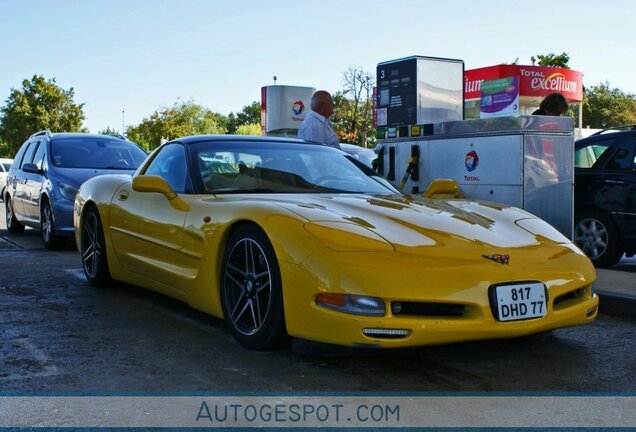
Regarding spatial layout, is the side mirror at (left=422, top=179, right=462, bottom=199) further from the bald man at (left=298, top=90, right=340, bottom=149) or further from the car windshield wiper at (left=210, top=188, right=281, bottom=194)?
the bald man at (left=298, top=90, right=340, bottom=149)

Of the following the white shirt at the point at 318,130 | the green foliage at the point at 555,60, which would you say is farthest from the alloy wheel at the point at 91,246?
the green foliage at the point at 555,60

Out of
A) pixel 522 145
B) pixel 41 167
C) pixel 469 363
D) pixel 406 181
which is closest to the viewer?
pixel 469 363

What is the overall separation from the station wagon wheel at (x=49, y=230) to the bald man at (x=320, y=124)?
11.1 ft

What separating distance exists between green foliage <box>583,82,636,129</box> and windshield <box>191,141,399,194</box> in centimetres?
5313

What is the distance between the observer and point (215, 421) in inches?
124

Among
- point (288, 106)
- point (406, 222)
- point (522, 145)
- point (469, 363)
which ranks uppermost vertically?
point (288, 106)

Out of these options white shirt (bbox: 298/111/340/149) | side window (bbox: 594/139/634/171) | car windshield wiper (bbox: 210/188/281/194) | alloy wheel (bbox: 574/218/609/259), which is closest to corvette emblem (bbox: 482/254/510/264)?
car windshield wiper (bbox: 210/188/281/194)

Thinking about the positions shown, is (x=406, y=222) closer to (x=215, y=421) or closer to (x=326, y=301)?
(x=326, y=301)

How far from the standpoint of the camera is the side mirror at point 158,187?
4953mm

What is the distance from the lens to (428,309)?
3674mm

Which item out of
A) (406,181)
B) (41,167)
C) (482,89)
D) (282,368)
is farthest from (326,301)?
(482,89)

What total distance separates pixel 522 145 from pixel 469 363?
3503 mm

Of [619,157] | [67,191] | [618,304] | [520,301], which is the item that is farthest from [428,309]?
[67,191]

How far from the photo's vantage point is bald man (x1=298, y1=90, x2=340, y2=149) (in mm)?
8105
